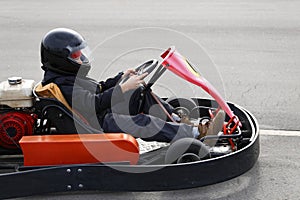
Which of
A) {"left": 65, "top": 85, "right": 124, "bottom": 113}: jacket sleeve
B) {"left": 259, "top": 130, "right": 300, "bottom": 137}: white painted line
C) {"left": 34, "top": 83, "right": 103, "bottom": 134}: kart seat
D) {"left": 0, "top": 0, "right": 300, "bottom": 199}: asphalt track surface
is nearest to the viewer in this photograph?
{"left": 34, "top": 83, "right": 103, "bottom": 134}: kart seat

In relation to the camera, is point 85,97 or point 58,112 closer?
point 58,112

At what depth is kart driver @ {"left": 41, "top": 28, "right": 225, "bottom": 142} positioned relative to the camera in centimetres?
457

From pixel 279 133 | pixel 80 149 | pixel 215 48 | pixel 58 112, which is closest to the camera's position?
pixel 80 149

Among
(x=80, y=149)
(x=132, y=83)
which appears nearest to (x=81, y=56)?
(x=132, y=83)

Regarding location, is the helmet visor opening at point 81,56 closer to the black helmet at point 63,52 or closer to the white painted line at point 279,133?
the black helmet at point 63,52

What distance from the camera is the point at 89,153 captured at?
4301mm

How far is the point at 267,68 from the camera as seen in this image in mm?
7453

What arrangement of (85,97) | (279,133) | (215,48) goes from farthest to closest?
1. (215,48)
2. (279,133)
3. (85,97)

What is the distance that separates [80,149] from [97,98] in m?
0.49

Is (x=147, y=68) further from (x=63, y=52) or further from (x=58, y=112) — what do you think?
(x=58, y=112)

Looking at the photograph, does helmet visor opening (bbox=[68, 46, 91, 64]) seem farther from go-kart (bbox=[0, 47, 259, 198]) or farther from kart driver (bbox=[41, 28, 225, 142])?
go-kart (bbox=[0, 47, 259, 198])

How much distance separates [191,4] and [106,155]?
24.6 ft

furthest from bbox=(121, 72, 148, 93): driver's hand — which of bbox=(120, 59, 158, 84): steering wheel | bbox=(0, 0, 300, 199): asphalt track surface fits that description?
bbox=(0, 0, 300, 199): asphalt track surface

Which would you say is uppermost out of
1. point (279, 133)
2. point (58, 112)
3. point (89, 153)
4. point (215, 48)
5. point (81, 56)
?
point (81, 56)
